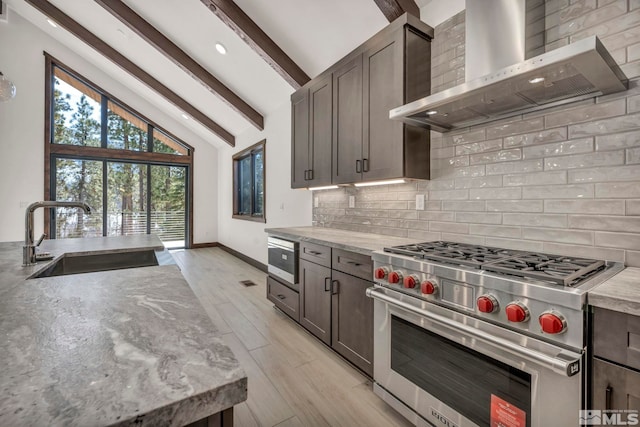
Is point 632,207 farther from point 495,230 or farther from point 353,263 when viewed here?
point 353,263

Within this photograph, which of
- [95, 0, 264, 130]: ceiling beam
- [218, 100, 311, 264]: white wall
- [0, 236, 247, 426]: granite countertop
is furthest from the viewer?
[218, 100, 311, 264]: white wall

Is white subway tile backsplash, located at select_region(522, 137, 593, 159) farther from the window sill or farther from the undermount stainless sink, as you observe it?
the window sill

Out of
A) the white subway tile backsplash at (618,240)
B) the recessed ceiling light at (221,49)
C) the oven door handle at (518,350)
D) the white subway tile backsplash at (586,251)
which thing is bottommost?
the oven door handle at (518,350)

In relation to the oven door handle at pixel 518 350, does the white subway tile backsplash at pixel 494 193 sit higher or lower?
higher

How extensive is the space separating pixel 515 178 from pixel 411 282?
932mm

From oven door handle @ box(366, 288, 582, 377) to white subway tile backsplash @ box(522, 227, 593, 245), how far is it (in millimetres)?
778

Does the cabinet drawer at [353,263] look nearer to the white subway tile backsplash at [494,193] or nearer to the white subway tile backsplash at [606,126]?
the white subway tile backsplash at [494,193]

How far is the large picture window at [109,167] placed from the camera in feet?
19.6

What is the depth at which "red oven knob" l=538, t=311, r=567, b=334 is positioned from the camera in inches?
41.4

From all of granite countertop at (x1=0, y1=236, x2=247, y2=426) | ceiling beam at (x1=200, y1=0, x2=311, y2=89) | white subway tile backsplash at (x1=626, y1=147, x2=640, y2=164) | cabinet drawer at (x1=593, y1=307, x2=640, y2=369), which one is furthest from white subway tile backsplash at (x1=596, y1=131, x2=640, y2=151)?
ceiling beam at (x1=200, y1=0, x2=311, y2=89)

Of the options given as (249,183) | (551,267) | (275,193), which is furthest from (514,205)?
(249,183)

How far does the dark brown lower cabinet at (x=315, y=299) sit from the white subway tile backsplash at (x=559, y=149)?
1.52m

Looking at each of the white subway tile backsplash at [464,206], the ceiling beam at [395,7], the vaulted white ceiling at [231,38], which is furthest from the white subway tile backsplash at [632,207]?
the vaulted white ceiling at [231,38]

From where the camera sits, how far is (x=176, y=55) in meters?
4.13
